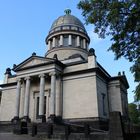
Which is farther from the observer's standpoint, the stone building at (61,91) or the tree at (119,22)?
the stone building at (61,91)

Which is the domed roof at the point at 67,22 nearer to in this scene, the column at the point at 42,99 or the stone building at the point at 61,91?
the stone building at the point at 61,91

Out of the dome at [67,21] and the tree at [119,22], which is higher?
the dome at [67,21]

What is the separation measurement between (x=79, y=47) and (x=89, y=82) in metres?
12.3

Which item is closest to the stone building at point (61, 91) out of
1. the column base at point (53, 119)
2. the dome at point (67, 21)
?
the column base at point (53, 119)

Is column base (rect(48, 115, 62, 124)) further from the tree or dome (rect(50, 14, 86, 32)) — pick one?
dome (rect(50, 14, 86, 32))

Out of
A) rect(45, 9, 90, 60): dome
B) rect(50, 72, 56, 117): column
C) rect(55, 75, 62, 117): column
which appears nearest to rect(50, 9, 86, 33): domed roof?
rect(45, 9, 90, 60): dome

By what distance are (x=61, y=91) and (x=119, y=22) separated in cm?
1788

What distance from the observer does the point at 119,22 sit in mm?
13211

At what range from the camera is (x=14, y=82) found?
3431 cm

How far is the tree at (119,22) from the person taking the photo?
12641mm

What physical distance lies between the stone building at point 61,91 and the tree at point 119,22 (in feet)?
45.4

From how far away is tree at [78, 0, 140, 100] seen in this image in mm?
12641

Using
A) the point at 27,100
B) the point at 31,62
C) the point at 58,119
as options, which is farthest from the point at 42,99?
the point at 31,62

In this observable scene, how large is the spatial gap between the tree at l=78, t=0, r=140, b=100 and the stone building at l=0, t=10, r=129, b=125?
13.8 meters
